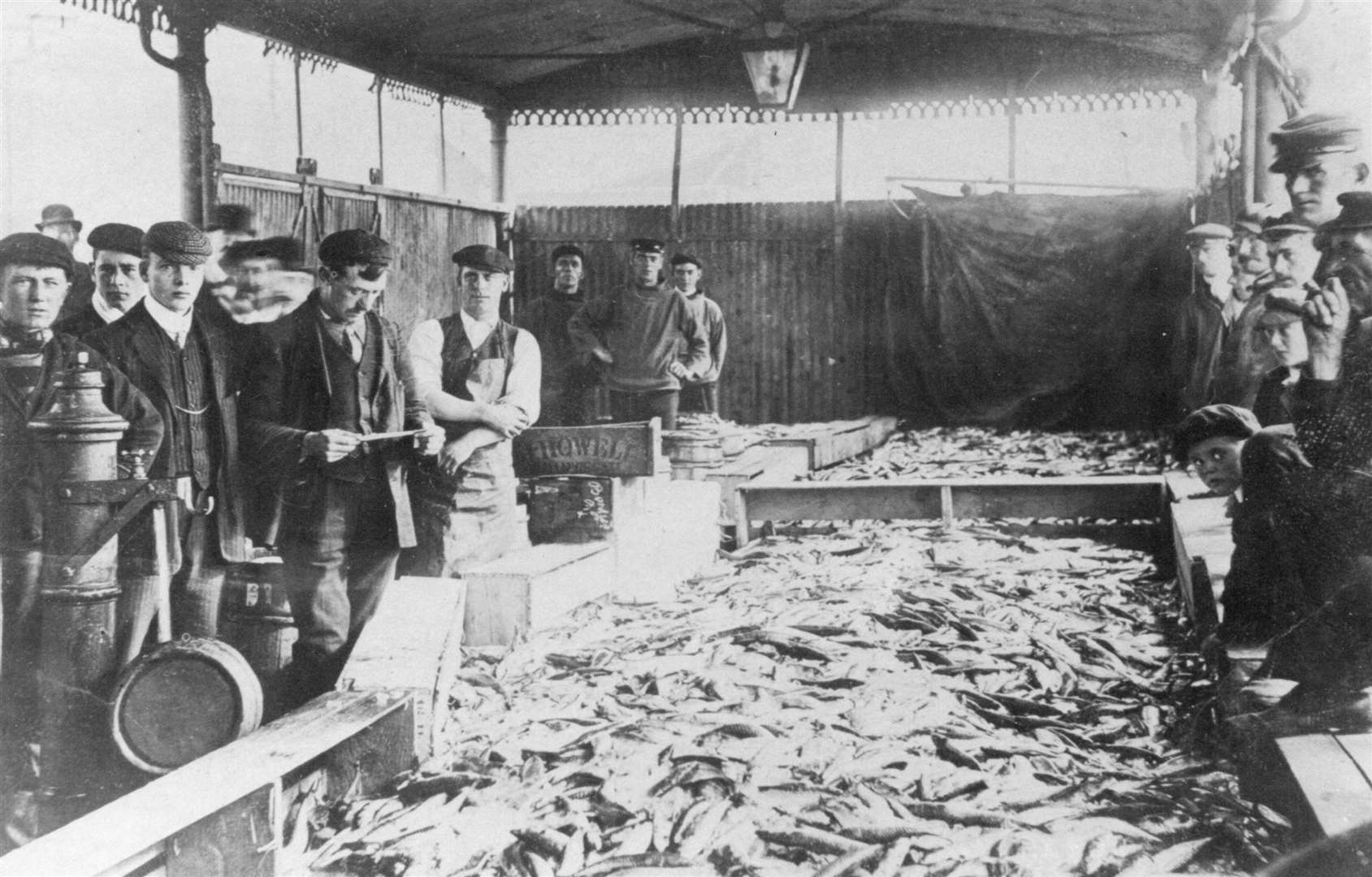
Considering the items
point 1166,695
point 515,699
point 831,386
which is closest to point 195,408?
point 515,699

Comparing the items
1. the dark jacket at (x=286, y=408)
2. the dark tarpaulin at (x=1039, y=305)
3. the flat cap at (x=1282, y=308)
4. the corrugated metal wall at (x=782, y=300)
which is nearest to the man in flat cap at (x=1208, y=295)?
the flat cap at (x=1282, y=308)

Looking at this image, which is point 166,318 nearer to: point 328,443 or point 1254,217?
point 328,443

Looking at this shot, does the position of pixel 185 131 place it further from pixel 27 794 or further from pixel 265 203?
pixel 27 794

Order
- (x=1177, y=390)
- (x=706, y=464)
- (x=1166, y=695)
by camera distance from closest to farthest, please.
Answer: (x=1166, y=695)
(x=706, y=464)
(x=1177, y=390)

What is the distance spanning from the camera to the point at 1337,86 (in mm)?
4617

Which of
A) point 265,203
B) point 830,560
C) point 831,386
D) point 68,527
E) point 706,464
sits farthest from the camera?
point 831,386

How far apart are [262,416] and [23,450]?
100 cm

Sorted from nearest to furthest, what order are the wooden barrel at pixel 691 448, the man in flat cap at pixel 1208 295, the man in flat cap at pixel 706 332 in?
the man in flat cap at pixel 1208 295, the wooden barrel at pixel 691 448, the man in flat cap at pixel 706 332

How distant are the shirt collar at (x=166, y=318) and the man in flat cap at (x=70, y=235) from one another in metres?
0.40

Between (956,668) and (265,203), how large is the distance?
21.8 feet

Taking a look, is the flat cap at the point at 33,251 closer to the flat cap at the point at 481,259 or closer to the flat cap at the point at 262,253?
the flat cap at the point at 262,253

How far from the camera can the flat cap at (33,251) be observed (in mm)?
2986

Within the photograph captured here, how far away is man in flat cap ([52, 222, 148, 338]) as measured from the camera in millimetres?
3609

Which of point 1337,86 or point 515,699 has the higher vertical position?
point 1337,86
